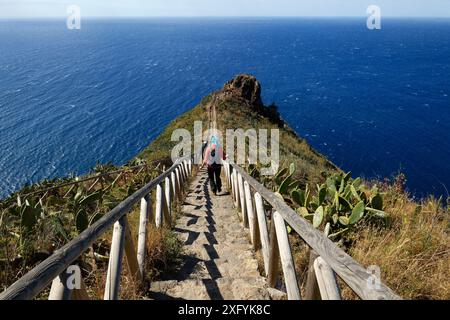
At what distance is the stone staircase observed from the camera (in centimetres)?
389

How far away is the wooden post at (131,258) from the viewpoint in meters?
3.63

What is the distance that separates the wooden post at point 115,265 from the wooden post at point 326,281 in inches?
66.4

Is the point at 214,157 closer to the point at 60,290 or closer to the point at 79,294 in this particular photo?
the point at 79,294

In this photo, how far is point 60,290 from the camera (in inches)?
88.4

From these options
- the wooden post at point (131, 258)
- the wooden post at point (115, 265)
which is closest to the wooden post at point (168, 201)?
the wooden post at point (131, 258)

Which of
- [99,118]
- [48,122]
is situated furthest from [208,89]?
[48,122]

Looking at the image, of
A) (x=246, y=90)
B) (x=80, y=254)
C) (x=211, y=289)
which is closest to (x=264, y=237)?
(x=211, y=289)

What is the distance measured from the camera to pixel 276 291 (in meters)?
3.85

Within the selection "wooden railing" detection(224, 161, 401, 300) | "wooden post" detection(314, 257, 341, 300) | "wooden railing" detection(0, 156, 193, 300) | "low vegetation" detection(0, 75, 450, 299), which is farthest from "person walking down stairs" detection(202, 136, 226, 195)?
"wooden post" detection(314, 257, 341, 300)

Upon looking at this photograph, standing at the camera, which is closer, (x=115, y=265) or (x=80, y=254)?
(x=80, y=254)

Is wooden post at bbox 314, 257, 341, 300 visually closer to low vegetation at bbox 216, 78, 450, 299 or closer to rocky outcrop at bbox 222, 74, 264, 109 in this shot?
low vegetation at bbox 216, 78, 450, 299

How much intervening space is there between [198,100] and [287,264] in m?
81.9

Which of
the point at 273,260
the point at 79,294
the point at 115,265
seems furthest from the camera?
the point at 273,260

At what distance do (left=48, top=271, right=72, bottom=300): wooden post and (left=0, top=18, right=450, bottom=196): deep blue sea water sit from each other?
1418 centimetres
